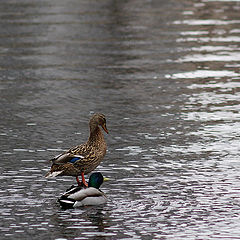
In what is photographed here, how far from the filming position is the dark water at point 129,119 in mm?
10305

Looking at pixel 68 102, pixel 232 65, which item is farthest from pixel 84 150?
pixel 232 65

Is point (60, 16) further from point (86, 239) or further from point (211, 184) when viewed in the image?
point (86, 239)

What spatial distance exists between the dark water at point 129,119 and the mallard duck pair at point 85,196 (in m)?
0.11

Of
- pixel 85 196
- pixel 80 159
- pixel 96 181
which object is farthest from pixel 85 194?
pixel 80 159

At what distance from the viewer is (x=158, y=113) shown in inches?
668

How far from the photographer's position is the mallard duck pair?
1065cm

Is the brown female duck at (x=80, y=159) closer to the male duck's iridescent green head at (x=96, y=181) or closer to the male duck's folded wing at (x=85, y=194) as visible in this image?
the male duck's iridescent green head at (x=96, y=181)

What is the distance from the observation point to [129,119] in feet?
54.0

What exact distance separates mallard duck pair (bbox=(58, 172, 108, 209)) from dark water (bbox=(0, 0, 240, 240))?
4.3 inches

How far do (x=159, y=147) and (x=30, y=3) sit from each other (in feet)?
84.5

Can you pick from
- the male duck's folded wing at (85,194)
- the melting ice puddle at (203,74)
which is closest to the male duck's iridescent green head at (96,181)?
the male duck's folded wing at (85,194)

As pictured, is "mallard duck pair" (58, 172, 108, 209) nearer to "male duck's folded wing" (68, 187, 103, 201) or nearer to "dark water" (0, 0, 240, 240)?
"male duck's folded wing" (68, 187, 103, 201)

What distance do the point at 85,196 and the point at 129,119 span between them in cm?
580

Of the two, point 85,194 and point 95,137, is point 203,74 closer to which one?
point 95,137
